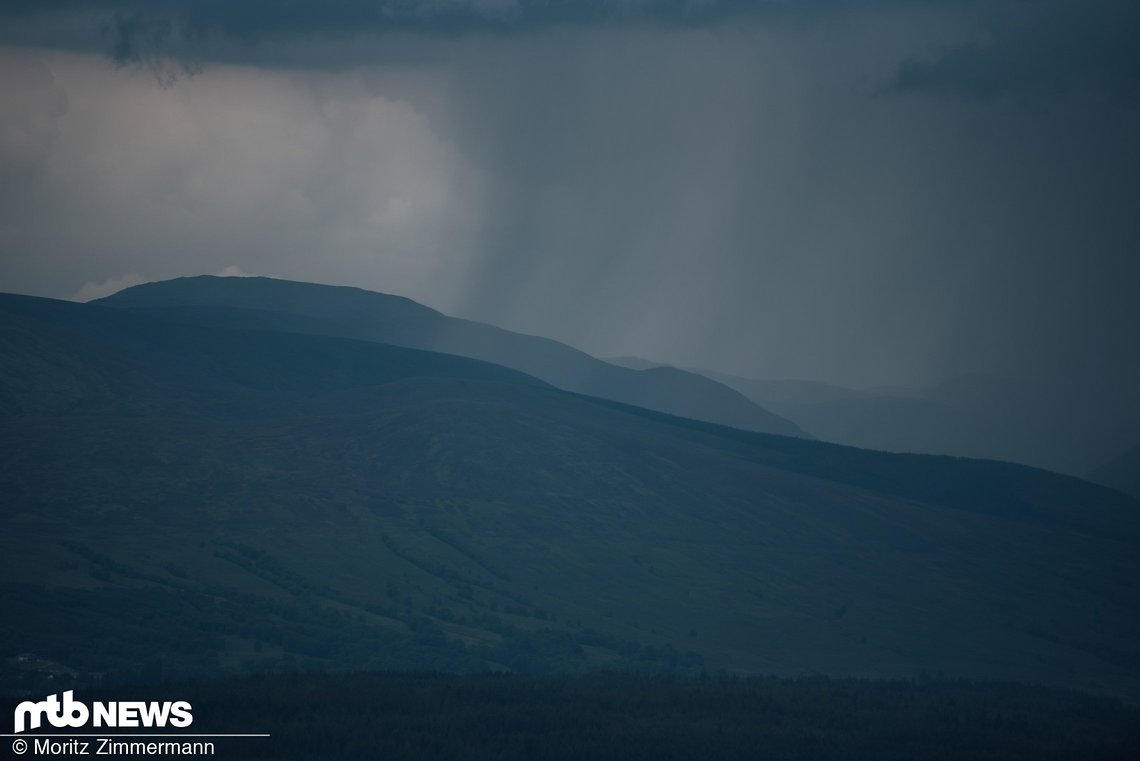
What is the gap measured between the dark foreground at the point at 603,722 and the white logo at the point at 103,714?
1.85 m

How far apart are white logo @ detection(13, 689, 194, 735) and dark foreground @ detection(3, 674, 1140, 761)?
6.08 feet

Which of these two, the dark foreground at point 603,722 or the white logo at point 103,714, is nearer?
the white logo at point 103,714

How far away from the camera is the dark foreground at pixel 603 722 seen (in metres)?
98.7

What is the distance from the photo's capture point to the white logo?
95375 millimetres

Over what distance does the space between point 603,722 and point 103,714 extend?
120ft

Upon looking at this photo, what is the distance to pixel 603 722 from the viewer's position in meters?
107

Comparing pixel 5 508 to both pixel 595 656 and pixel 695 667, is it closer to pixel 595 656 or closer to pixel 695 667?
pixel 595 656

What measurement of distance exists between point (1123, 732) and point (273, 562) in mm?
116011

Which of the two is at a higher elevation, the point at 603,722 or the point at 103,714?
the point at 103,714

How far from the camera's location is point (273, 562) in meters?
191

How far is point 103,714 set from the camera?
97.9 meters

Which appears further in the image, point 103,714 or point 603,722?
point 603,722

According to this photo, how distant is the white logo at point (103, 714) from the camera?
9538 centimetres

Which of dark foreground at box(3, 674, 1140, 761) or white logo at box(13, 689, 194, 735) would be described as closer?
white logo at box(13, 689, 194, 735)
